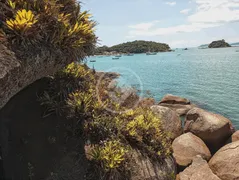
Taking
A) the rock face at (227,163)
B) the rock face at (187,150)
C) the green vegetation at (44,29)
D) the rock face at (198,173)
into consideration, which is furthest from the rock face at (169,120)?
the green vegetation at (44,29)

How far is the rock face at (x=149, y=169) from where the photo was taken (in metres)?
7.42

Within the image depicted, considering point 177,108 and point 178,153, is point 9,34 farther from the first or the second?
point 177,108

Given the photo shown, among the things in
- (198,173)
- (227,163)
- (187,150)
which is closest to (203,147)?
(187,150)

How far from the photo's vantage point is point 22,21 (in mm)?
5172

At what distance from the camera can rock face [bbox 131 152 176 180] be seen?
292 inches

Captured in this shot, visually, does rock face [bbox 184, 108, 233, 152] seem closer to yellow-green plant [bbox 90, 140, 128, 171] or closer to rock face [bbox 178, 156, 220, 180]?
rock face [bbox 178, 156, 220, 180]

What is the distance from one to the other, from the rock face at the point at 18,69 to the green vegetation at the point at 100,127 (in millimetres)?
1420

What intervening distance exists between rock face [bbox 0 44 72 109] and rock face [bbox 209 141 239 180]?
7723 mm

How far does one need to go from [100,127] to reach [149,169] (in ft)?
6.60

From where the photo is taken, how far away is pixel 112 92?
1042 cm

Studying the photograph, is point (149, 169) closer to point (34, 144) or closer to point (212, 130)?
point (34, 144)

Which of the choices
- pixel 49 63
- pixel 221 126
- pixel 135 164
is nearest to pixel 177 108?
pixel 221 126

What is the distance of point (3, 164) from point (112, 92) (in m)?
5.15

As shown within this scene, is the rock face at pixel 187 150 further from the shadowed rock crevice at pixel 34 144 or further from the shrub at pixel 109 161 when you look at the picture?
the shadowed rock crevice at pixel 34 144
